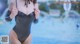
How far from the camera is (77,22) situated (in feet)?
6.12

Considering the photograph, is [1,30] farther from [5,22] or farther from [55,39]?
[55,39]

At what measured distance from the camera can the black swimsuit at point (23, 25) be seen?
177cm

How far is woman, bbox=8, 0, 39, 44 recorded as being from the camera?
69.6 inches

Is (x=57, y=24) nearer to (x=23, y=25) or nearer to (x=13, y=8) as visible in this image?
(x=23, y=25)

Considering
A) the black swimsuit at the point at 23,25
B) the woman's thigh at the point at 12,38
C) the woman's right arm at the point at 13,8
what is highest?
the woman's right arm at the point at 13,8

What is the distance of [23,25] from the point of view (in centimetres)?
178

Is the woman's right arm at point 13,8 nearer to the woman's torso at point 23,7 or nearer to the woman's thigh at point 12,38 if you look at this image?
the woman's torso at point 23,7

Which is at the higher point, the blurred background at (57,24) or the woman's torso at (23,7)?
the woman's torso at (23,7)

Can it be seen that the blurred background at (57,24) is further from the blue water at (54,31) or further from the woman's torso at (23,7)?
the woman's torso at (23,7)

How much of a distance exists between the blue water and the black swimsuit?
0.04m

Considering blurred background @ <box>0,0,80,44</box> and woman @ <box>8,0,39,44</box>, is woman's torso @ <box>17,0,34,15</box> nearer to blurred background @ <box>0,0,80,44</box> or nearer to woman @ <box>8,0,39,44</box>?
woman @ <box>8,0,39,44</box>

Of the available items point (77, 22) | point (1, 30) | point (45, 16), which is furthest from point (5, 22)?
point (77, 22)

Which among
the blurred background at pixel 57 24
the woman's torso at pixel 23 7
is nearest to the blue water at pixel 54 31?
the blurred background at pixel 57 24

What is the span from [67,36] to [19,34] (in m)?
0.44
